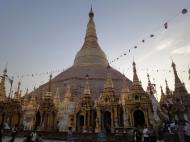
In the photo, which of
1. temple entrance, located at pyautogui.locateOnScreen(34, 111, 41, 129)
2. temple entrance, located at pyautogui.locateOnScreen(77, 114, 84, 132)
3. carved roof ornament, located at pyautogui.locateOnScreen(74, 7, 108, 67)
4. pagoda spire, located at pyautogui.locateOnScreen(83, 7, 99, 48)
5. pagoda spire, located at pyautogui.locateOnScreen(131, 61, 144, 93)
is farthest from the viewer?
pagoda spire, located at pyautogui.locateOnScreen(83, 7, 99, 48)

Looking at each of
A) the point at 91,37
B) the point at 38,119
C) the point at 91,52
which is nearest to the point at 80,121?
the point at 38,119

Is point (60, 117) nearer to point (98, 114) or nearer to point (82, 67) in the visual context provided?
point (98, 114)

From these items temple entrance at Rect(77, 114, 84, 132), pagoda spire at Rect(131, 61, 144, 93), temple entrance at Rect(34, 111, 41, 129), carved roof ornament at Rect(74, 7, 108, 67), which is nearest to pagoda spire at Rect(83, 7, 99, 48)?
carved roof ornament at Rect(74, 7, 108, 67)

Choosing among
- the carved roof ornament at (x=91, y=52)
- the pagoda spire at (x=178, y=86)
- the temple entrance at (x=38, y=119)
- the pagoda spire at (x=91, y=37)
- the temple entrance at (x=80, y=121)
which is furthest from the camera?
the pagoda spire at (x=91, y=37)

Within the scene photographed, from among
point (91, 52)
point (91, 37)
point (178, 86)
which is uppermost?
point (91, 37)

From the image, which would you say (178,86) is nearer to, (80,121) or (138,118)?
(138,118)

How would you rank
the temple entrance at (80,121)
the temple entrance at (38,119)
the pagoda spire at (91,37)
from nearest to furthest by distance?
the temple entrance at (80,121), the temple entrance at (38,119), the pagoda spire at (91,37)

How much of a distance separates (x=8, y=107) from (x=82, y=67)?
2610 centimetres

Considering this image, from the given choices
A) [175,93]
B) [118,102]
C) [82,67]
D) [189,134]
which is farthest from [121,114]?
[82,67]

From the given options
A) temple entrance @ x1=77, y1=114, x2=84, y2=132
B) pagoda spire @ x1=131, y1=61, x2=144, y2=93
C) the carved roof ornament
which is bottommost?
temple entrance @ x1=77, y1=114, x2=84, y2=132

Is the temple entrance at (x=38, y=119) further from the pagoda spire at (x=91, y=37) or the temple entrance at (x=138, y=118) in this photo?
the pagoda spire at (x=91, y=37)

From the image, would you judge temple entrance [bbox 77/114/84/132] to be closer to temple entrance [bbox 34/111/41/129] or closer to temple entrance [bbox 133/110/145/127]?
temple entrance [bbox 34/111/41/129]

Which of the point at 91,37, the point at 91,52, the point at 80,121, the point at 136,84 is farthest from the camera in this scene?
the point at 91,37

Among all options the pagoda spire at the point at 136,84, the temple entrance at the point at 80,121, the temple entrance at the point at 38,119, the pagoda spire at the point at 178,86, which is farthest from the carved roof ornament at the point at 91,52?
the pagoda spire at the point at 136,84
